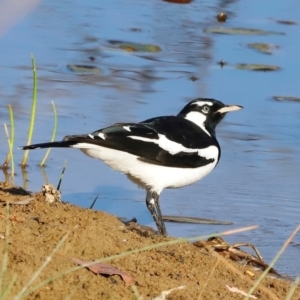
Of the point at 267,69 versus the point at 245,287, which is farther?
the point at 267,69

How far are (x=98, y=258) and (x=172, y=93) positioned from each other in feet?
14.7

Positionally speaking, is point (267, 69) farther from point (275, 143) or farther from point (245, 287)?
point (245, 287)

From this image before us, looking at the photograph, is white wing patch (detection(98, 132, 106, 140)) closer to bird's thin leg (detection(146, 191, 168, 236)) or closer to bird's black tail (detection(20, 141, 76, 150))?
bird's black tail (detection(20, 141, 76, 150))

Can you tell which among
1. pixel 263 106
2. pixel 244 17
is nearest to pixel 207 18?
pixel 244 17

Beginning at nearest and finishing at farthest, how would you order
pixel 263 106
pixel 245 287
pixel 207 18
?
pixel 245 287
pixel 263 106
pixel 207 18

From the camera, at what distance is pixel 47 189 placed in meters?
5.08

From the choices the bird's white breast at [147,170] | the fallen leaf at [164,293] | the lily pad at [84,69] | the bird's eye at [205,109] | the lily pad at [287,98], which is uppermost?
the fallen leaf at [164,293]

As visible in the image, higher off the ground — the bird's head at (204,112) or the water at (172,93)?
the bird's head at (204,112)

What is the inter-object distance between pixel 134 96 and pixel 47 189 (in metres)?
3.32

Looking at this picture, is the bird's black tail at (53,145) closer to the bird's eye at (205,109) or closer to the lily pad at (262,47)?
the bird's eye at (205,109)

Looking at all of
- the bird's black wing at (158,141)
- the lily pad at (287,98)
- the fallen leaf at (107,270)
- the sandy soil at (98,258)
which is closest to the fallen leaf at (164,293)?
the sandy soil at (98,258)

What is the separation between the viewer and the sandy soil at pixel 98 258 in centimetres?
374

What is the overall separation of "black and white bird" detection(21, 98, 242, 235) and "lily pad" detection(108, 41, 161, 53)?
3.92 metres

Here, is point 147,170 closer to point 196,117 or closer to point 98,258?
point 196,117
